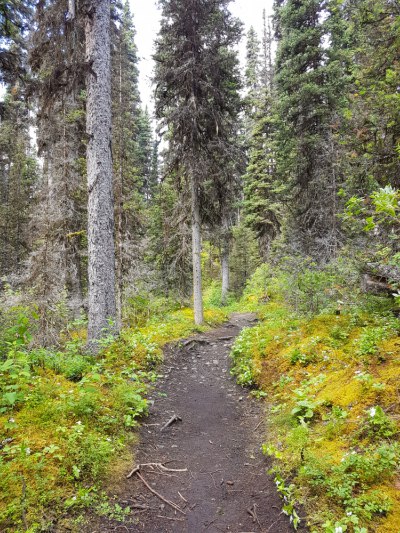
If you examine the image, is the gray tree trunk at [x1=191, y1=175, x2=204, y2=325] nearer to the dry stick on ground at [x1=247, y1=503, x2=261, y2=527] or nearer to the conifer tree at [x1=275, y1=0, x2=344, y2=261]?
the conifer tree at [x1=275, y1=0, x2=344, y2=261]

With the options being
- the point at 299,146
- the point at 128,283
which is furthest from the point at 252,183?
the point at 128,283

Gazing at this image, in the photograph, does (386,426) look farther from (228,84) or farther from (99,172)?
(228,84)

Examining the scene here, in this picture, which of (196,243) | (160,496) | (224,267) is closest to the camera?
(160,496)

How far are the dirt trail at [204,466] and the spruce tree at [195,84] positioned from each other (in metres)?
7.34

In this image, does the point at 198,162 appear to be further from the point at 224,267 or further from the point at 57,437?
the point at 224,267

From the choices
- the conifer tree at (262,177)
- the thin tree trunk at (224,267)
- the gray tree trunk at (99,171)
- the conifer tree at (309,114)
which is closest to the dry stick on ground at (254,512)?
the gray tree trunk at (99,171)

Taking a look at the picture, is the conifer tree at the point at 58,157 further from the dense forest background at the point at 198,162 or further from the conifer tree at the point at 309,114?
the conifer tree at the point at 309,114

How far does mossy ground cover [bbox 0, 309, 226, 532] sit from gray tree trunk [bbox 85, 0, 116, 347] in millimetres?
1683

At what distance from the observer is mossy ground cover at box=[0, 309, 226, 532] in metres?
3.22

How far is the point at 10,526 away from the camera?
294 cm

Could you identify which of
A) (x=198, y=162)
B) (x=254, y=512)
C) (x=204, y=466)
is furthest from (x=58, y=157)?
(x=254, y=512)

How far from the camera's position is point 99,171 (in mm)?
7836

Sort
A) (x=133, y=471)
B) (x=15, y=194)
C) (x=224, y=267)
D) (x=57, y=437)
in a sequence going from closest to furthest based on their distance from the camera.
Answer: (x=57, y=437) → (x=133, y=471) → (x=15, y=194) → (x=224, y=267)

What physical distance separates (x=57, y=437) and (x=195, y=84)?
13361 millimetres
